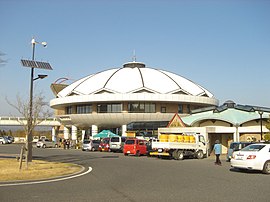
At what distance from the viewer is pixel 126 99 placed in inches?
2485

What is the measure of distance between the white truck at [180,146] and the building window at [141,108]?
36.1 metres

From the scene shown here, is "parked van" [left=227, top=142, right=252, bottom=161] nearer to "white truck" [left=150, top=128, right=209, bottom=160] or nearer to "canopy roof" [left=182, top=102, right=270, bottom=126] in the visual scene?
"white truck" [left=150, top=128, right=209, bottom=160]

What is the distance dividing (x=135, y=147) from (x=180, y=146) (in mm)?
5852

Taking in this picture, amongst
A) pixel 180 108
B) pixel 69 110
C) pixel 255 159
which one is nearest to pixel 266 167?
pixel 255 159

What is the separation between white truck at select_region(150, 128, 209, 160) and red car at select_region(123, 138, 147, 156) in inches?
152

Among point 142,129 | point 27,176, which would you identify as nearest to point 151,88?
point 142,129

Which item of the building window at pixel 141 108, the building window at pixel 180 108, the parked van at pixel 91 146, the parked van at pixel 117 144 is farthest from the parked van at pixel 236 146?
the building window at pixel 180 108

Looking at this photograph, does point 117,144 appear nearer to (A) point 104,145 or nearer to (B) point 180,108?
(A) point 104,145

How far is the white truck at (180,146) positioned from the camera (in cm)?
2619

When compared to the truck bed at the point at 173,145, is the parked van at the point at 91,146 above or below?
below

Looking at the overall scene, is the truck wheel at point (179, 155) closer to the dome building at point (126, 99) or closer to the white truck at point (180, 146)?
the white truck at point (180, 146)

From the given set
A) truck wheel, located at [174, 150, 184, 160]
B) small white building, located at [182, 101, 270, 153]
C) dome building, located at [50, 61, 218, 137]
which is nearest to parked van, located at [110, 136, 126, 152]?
small white building, located at [182, 101, 270, 153]

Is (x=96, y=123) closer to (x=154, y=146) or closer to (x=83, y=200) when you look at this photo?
(x=154, y=146)

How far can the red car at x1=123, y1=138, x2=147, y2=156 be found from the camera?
102ft
